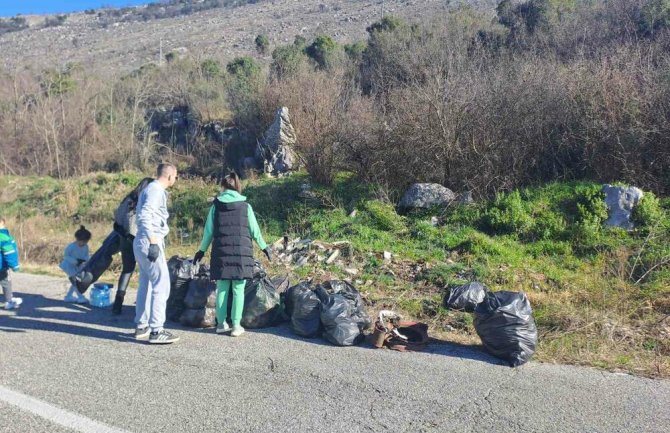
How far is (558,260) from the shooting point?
32.7 feet

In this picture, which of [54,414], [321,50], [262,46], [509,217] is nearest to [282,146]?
[509,217]

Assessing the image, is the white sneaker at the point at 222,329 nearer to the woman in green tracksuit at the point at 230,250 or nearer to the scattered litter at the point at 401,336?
the woman in green tracksuit at the point at 230,250

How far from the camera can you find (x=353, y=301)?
7.17 metres

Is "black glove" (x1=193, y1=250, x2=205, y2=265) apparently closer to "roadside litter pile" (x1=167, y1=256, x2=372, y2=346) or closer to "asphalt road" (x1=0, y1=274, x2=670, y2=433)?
"roadside litter pile" (x1=167, y1=256, x2=372, y2=346)

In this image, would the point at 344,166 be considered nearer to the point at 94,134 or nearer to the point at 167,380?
the point at 167,380

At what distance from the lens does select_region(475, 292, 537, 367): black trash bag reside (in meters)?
5.96

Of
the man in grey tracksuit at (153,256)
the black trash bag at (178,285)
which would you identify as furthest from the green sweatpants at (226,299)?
the black trash bag at (178,285)

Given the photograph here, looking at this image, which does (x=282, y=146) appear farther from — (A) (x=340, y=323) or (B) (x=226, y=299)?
(A) (x=340, y=323)

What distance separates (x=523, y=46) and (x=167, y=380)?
55.1 ft

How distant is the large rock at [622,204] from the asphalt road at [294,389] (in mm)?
5547

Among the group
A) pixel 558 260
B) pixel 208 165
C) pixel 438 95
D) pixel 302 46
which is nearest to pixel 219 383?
pixel 558 260

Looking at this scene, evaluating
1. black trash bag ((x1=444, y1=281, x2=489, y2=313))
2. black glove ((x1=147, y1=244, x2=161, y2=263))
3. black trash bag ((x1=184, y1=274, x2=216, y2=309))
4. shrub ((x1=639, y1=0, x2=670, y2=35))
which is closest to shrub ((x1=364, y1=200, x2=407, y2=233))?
black trash bag ((x1=444, y1=281, x2=489, y2=313))

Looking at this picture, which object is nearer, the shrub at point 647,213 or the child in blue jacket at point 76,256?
the child in blue jacket at point 76,256

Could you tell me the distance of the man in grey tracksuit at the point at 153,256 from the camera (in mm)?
6398
